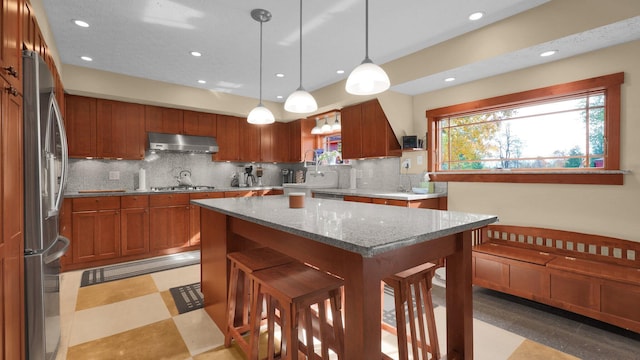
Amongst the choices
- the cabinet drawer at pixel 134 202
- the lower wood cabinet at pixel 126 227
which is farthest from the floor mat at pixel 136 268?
the cabinet drawer at pixel 134 202

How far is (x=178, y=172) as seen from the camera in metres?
4.91

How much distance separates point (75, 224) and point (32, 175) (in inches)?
100

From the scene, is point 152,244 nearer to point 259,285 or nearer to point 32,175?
point 32,175

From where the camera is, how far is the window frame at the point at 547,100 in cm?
246

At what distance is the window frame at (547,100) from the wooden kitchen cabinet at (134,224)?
12.7 feet

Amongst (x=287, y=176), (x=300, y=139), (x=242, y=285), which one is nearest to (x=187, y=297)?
(x=242, y=285)

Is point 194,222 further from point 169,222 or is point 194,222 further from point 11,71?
point 11,71

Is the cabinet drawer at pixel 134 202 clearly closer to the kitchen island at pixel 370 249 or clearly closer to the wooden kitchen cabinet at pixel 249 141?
the wooden kitchen cabinet at pixel 249 141

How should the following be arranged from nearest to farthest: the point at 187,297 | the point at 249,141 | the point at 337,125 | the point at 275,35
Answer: the point at 187,297 → the point at 275,35 → the point at 337,125 → the point at 249,141

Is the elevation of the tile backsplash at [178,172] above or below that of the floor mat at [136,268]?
above

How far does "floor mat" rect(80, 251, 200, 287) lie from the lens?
3.30 meters

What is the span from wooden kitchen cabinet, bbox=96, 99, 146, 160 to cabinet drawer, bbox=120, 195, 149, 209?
0.67m

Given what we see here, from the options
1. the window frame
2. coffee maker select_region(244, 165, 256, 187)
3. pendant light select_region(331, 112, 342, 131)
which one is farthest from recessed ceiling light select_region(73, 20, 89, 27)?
the window frame

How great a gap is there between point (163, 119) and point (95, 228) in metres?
1.77
